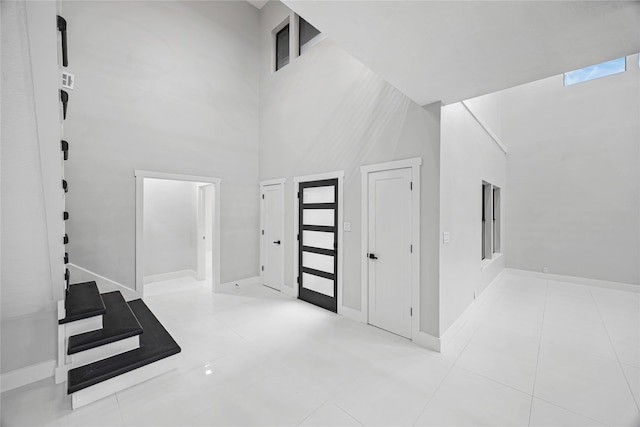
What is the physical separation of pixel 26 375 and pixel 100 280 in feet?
4.91

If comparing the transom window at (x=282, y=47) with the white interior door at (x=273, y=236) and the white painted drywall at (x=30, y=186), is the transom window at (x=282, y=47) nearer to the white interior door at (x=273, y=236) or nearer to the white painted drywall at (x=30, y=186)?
the white interior door at (x=273, y=236)

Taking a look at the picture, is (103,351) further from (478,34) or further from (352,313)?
(478,34)

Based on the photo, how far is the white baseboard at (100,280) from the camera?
3451 mm

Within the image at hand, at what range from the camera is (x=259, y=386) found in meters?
2.24

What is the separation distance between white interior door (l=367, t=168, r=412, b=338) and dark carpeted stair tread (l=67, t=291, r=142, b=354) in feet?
8.73

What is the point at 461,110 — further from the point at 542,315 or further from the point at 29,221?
the point at 29,221

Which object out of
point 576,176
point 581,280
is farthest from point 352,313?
point 576,176

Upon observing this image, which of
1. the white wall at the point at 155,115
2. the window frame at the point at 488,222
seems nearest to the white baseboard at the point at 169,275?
the white wall at the point at 155,115

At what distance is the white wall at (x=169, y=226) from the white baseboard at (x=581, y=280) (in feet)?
24.9

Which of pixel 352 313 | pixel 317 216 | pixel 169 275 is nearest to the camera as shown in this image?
pixel 352 313

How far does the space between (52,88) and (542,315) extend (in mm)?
5984

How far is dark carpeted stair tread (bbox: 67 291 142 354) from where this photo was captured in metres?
2.22

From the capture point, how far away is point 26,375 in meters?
2.31

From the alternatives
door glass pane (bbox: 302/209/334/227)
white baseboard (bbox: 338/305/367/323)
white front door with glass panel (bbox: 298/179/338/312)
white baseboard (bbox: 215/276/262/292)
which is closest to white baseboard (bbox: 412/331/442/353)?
white baseboard (bbox: 338/305/367/323)
